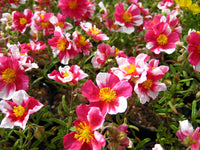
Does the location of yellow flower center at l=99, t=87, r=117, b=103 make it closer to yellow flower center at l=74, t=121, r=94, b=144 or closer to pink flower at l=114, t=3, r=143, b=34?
yellow flower center at l=74, t=121, r=94, b=144

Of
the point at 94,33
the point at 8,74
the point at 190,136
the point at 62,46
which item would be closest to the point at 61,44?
the point at 62,46

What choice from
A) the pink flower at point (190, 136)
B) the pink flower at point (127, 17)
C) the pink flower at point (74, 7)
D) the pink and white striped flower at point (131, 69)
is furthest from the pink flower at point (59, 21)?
the pink flower at point (190, 136)

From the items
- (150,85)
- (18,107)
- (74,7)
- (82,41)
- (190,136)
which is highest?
(74,7)

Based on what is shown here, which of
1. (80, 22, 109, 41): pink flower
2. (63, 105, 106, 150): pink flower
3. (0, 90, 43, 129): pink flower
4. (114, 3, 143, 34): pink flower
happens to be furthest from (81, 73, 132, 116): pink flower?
(114, 3, 143, 34): pink flower

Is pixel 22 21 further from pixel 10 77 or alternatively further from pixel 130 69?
pixel 130 69

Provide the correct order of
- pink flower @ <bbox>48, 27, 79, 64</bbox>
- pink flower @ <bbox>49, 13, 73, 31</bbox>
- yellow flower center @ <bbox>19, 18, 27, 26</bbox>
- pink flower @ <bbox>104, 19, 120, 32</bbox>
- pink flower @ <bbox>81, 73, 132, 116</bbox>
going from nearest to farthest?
pink flower @ <bbox>81, 73, 132, 116</bbox>
pink flower @ <bbox>48, 27, 79, 64</bbox>
pink flower @ <bbox>49, 13, 73, 31</bbox>
yellow flower center @ <bbox>19, 18, 27, 26</bbox>
pink flower @ <bbox>104, 19, 120, 32</bbox>

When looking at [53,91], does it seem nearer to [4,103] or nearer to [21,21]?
[21,21]
